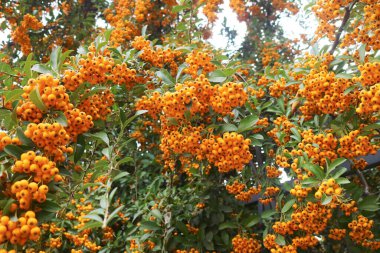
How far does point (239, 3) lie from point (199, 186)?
5.12 m

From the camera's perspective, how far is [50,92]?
2143mm

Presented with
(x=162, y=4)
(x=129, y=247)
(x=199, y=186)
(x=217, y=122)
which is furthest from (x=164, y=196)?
(x=162, y=4)

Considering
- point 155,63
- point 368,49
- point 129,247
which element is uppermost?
point 155,63

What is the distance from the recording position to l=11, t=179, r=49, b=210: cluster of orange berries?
5.94 ft

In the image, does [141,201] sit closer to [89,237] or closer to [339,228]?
[89,237]

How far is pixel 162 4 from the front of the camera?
6.76 meters

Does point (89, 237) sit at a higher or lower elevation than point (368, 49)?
lower

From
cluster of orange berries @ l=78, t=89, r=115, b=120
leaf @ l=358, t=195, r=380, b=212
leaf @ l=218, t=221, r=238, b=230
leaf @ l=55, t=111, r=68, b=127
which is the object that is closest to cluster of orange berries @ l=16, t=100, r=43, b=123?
leaf @ l=55, t=111, r=68, b=127

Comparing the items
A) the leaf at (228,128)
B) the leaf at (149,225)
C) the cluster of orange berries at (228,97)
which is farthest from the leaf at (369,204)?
the leaf at (149,225)

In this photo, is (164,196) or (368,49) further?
(164,196)

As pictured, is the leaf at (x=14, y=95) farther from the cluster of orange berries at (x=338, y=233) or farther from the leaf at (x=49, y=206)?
the cluster of orange berries at (x=338, y=233)

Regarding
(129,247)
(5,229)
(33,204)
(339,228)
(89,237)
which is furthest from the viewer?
(89,237)

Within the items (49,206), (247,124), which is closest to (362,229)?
(247,124)

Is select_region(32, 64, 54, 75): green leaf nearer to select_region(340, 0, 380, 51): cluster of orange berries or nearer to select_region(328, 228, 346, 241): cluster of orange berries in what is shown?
select_region(340, 0, 380, 51): cluster of orange berries
